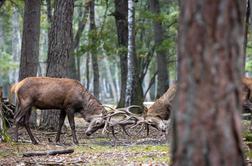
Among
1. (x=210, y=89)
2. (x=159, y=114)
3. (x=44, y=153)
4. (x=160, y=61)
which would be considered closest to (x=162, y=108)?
(x=159, y=114)

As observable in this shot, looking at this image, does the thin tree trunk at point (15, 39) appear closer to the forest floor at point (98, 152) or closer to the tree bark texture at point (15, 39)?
the tree bark texture at point (15, 39)

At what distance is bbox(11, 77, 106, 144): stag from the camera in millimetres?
11328

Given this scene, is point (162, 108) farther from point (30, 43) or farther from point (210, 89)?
point (210, 89)

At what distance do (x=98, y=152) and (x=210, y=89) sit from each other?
6.27m

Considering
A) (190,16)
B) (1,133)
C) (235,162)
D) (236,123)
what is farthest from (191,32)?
(1,133)

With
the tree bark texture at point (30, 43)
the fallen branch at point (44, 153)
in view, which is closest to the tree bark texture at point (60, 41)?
the tree bark texture at point (30, 43)

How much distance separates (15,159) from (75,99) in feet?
12.0

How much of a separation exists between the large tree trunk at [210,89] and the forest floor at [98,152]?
4188 mm

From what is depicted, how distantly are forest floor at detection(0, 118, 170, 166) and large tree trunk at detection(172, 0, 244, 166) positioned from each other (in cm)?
419

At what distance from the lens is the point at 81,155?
872 centimetres

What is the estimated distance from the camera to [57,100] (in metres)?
11.6

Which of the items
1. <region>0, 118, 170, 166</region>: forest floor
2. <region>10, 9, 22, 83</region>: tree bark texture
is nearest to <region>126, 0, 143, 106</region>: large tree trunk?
<region>0, 118, 170, 166</region>: forest floor

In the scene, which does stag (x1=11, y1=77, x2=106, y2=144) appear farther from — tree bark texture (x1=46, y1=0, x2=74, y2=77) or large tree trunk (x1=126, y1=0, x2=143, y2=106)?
large tree trunk (x1=126, y1=0, x2=143, y2=106)

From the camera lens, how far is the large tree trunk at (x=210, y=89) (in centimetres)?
313
